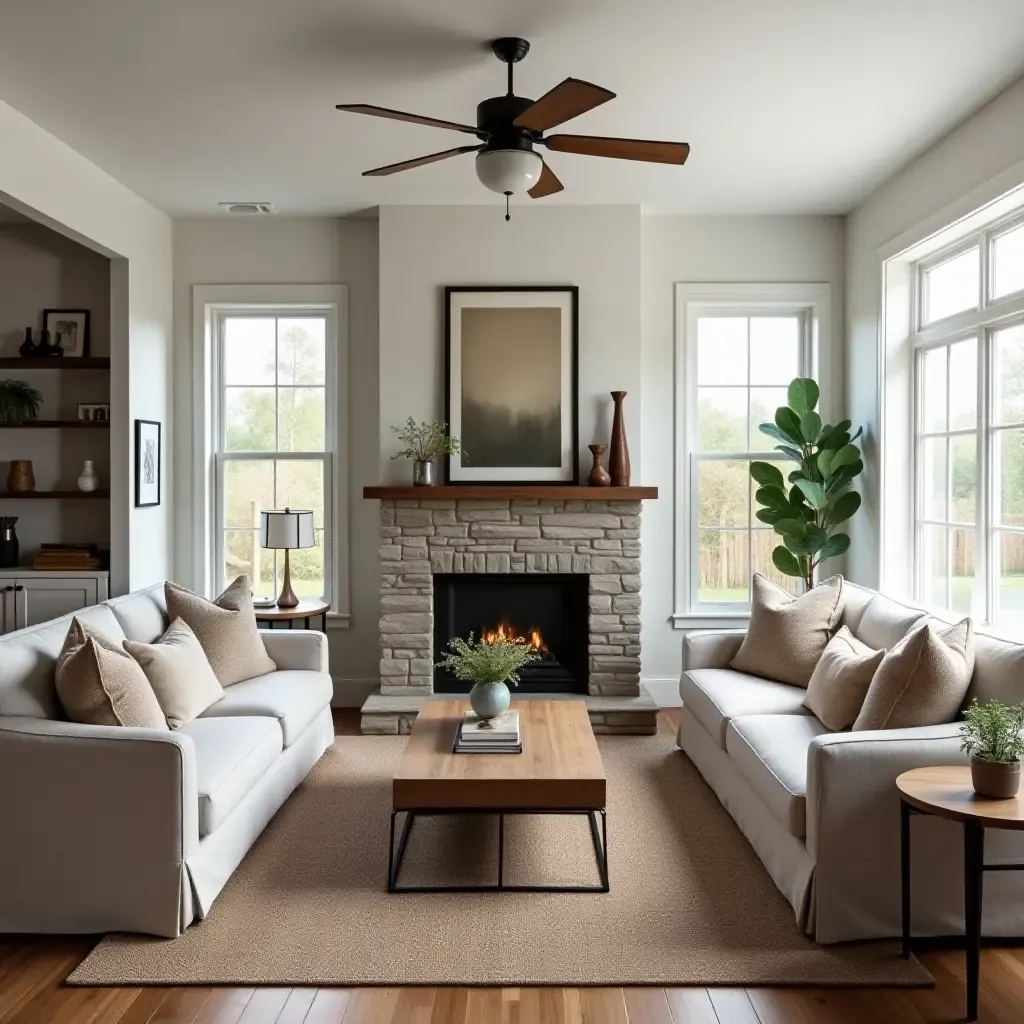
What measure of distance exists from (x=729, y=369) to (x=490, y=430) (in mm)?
1554

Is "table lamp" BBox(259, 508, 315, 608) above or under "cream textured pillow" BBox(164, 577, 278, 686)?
above

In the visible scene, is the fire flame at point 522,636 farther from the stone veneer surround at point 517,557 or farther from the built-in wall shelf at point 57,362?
the built-in wall shelf at point 57,362

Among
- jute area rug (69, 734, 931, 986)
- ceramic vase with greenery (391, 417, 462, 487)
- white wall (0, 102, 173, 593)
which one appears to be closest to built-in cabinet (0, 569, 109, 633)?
white wall (0, 102, 173, 593)

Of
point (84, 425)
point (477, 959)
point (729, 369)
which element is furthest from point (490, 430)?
point (477, 959)

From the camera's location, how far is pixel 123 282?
5.12 m

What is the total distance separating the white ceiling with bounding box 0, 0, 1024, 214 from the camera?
10.4ft

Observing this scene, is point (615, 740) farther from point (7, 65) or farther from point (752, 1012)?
point (7, 65)

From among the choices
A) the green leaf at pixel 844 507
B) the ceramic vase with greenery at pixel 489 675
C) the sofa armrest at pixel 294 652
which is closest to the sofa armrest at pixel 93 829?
the ceramic vase with greenery at pixel 489 675

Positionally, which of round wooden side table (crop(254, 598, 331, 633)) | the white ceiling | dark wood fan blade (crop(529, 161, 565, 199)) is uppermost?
the white ceiling

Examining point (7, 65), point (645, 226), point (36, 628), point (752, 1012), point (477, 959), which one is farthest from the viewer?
point (645, 226)

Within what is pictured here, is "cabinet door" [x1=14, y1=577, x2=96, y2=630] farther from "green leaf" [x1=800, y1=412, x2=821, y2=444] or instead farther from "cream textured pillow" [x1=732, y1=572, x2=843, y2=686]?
"green leaf" [x1=800, y1=412, x2=821, y2=444]

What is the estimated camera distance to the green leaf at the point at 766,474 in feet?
17.5

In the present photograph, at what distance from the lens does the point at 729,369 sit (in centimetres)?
584

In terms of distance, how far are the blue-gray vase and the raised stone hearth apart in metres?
1.76
